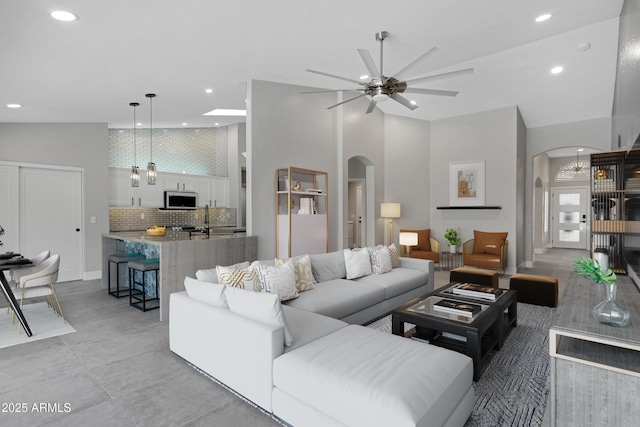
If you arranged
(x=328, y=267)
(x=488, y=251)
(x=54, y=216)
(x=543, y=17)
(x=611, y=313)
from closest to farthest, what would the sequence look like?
(x=611, y=313) < (x=543, y=17) < (x=328, y=267) < (x=54, y=216) < (x=488, y=251)

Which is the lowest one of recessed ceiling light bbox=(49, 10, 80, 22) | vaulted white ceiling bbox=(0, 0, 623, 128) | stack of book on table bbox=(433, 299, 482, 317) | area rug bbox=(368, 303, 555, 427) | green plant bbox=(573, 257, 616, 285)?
area rug bbox=(368, 303, 555, 427)

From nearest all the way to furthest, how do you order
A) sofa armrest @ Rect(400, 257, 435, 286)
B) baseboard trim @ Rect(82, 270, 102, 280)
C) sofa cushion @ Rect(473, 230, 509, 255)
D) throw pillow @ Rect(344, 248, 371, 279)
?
1. throw pillow @ Rect(344, 248, 371, 279)
2. sofa armrest @ Rect(400, 257, 435, 286)
3. baseboard trim @ Rect(82, 270, 102, 280)
4. sofa cushion @ Rect(473, 230, 509, 255)

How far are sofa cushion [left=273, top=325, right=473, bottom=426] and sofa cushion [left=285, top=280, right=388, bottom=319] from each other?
35.0 inches

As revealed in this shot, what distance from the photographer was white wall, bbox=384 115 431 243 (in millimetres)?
7488

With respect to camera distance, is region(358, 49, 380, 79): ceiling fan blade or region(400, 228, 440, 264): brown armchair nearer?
region(358, 49, 380, 79): ceiling fan blade

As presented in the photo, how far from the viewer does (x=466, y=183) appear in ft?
23.9

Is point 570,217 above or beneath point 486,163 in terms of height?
beneath

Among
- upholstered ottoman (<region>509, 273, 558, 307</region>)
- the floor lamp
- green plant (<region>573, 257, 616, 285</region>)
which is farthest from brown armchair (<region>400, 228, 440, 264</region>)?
green plant (<region>573, 257, 616, 285</region>)

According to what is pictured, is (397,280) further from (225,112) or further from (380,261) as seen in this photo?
(225,112)

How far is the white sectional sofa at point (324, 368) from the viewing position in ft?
5.25

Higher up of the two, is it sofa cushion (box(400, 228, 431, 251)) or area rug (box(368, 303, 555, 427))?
sofa cushion (box(400, 228, 431, 251))

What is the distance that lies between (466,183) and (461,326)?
542 centimetres

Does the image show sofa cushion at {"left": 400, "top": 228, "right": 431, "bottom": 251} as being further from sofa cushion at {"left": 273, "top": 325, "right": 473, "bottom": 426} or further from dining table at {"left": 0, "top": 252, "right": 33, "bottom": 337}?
dining table at {"left": 0, "top": 252, "right": 33, "bottom": 337}

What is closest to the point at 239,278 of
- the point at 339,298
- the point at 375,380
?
the point at 339,298
